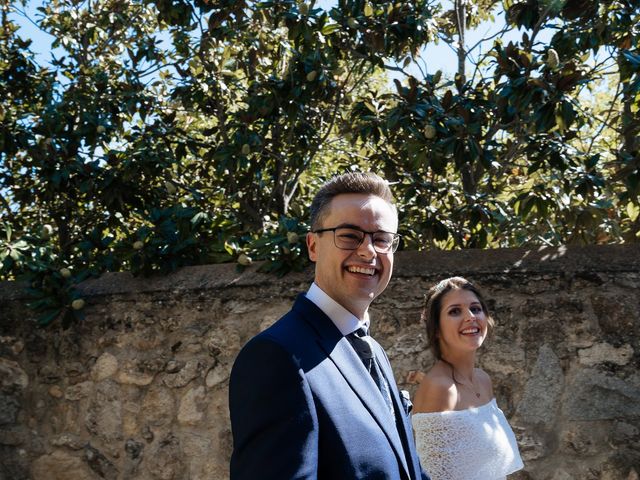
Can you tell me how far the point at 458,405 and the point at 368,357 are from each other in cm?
127

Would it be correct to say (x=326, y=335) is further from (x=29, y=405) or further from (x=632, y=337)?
(x=29, y=405)

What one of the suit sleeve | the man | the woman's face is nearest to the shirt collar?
the man

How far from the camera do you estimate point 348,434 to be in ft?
5.13

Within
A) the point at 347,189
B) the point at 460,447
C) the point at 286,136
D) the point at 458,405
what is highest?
the point at 286,136

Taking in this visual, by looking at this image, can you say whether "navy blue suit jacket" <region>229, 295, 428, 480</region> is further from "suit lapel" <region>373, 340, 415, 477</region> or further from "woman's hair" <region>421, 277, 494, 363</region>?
"woman's hair" <region>421, 277, 494, 363</region>

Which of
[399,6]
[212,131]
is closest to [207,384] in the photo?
[212,131]

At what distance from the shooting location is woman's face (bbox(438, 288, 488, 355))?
3.11 metres

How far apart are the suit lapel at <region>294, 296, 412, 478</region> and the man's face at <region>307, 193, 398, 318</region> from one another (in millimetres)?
78

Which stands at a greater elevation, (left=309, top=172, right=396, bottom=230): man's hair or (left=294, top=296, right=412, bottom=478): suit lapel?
(left=309, top=172, right=396, bottom=230): man's hair

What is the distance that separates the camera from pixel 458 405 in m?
2.99

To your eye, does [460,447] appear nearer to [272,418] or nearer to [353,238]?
[353,238]

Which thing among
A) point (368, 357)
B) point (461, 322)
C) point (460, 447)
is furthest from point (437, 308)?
point (368, 357)

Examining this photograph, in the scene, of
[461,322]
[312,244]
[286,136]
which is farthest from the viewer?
→ [286,136]

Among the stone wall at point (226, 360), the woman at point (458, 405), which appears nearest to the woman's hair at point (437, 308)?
the woman at point (458, 405)
